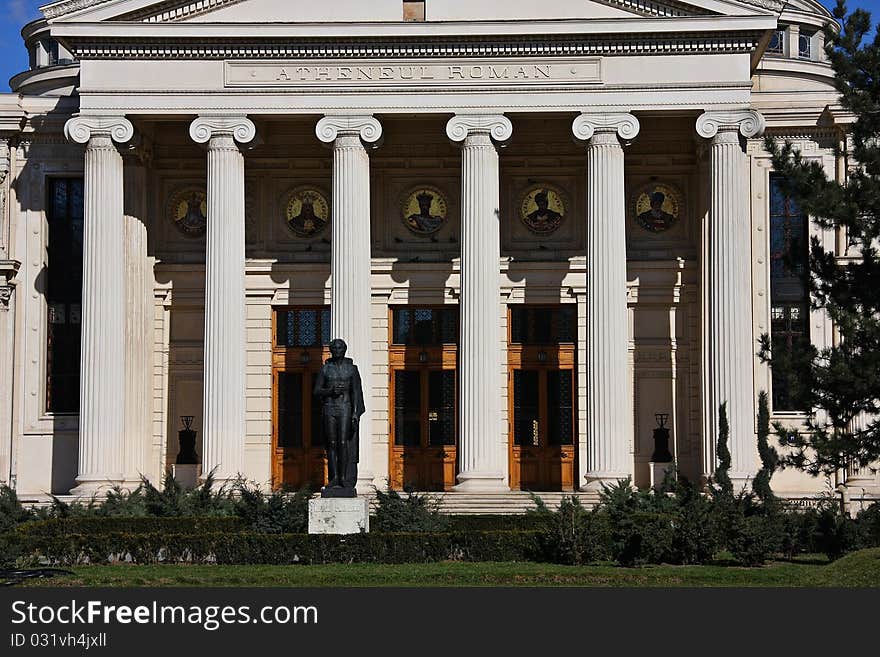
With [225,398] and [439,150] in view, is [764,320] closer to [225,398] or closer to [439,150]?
[439,150]

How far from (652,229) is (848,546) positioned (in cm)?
1610

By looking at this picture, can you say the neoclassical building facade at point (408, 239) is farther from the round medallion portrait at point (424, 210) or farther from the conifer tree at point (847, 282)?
the conifer tree at point (847, 282)

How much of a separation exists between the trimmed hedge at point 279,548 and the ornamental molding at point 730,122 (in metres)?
14.2

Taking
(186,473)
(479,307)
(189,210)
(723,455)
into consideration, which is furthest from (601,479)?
(189,210)

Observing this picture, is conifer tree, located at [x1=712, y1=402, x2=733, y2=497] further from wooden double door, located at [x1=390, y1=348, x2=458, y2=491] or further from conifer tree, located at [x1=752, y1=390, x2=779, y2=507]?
wooden double door, located at [x1=390, y1=348, x2=458, y2=491]

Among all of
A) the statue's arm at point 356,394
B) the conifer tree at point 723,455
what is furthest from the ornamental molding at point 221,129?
the conifer tree at point 723,455

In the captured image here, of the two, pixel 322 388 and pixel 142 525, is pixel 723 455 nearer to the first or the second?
pixel 322 388

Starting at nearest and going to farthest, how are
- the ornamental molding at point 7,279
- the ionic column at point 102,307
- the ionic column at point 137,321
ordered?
the ionic column at point 102,307
the ionic column at point 137,321
the ornamental molding at point 7,279

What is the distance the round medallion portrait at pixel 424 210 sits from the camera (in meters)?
43.9

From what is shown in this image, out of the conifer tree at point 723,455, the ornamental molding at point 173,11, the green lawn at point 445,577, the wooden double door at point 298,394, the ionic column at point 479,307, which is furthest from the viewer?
the wooden double door at point 298,394

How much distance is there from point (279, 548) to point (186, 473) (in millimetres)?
14450

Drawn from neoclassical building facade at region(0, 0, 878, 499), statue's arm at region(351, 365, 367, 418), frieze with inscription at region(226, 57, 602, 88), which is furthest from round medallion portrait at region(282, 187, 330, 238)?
statue's arm at region(351, 365, 367, 418)

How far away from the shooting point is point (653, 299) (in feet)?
142

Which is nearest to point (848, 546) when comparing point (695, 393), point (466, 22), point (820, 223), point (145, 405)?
point (820, 223)
